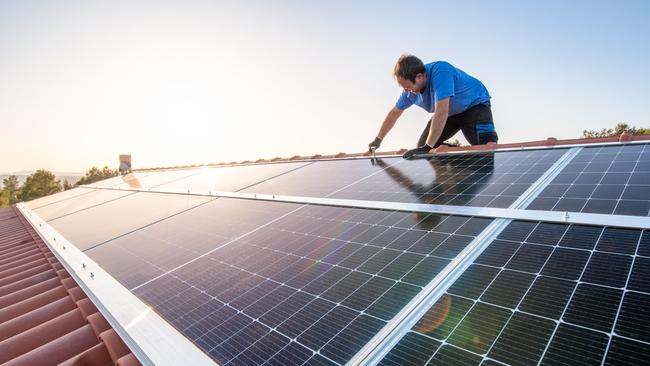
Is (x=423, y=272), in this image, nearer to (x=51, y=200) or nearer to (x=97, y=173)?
(x=51, y=200)

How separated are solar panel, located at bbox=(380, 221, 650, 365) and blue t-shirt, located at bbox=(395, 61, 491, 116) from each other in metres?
4.27

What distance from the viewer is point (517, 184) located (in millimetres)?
4387

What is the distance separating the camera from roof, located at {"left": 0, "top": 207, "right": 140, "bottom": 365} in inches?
120

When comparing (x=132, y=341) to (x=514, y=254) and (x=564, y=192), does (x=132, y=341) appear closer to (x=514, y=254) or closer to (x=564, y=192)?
(x=514, y=254)

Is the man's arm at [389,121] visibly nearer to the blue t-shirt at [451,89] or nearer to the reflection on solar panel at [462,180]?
the blue t-shirt at [451,89]

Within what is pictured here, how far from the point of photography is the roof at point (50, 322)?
3.04m

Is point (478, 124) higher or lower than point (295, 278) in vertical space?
higher

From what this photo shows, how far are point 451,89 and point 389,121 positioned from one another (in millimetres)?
2331

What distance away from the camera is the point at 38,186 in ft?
259

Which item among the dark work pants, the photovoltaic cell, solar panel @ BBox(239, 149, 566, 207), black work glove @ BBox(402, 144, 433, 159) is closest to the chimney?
solar panel @ BBox(239, 149, 566, 207)

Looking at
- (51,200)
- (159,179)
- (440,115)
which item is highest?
(440,115)

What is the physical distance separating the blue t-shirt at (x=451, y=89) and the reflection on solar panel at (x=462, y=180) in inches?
50.8

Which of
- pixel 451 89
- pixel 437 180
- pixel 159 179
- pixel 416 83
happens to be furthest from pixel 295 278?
pixel 159 179

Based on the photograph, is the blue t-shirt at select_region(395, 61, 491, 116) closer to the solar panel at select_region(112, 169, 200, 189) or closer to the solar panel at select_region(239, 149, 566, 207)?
the solar panel at select_region(239, 149, 566, 207)
